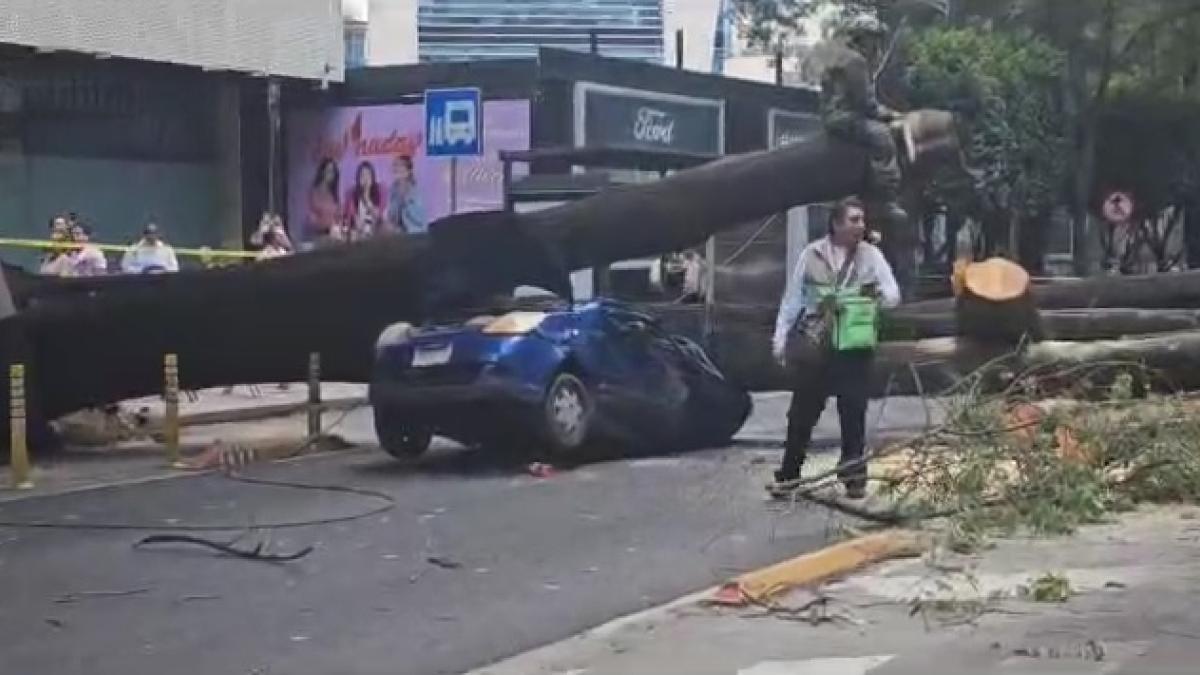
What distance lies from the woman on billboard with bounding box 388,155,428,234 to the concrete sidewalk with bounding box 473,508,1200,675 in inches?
958

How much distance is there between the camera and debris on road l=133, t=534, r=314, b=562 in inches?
444

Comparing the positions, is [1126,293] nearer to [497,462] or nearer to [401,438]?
[497,462]

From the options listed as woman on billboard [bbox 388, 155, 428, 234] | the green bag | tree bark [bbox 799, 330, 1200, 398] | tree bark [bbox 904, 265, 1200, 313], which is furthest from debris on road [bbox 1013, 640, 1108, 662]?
woman on billboard [bbox 388, 155, 428, 234]

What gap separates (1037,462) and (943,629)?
3.24 metres

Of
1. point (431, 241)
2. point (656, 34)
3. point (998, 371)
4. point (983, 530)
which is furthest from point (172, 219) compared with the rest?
point (656, 34)

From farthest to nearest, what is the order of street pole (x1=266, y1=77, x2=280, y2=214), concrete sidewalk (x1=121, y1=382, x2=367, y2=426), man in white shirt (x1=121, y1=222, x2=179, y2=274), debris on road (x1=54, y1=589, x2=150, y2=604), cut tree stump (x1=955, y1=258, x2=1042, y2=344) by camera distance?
1. street pole (x1=266, y1=77, x2=280, y2=214)
2. man in white shirt (x1=121, y1=222, x2=179, y2=274)
3. concrete sidewalk (x1=121, y1=382, x2=367, y2=426)
4. cut tree stump (x1=955, y1=258, x2=1042, y2=344)
5. debris on road (x1=54, y1=589, x2=150, y2=604)

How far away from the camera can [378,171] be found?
1380 inches

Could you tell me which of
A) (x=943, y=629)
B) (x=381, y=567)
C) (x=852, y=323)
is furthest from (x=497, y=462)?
(x=943, y=629)

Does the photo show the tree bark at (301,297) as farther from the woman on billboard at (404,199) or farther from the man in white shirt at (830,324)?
the woman on billboard at (404,199)

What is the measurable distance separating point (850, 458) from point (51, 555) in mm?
4723

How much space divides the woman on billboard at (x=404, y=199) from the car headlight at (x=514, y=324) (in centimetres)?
1885

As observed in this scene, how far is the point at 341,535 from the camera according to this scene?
12086 millimetres

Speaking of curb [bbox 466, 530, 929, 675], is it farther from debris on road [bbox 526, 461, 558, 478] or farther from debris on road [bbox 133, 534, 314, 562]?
debris on road [bbox 526, 461, 558, 478]

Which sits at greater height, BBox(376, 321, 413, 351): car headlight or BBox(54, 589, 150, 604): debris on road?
BBox(376, 321, 413, 351): car headlight
